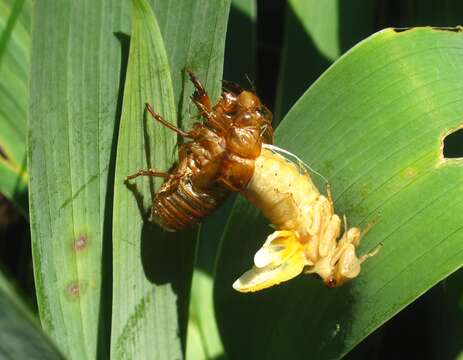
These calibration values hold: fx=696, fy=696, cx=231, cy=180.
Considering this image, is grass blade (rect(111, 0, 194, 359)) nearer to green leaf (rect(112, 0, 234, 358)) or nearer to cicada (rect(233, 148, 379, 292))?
green leaf (rect(112, 0, 234, 358))

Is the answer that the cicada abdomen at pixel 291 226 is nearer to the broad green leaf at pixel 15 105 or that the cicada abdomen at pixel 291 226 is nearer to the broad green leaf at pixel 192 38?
the broad green leaf at pixel 192 38

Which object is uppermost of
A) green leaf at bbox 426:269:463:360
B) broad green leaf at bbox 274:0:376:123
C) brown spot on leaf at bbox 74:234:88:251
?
broad green leaf at bbox 274:0:376:123

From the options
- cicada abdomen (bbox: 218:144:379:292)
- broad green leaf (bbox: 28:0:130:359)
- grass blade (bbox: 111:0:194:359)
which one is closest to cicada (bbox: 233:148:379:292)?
cicada abdomen (bbox: 218:144:379:292)

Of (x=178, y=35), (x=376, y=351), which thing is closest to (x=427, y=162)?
(x=178, y=35)

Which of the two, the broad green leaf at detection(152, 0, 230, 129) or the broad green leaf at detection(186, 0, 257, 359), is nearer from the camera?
the broad green leaf at detection(152, 0, 230, 129)

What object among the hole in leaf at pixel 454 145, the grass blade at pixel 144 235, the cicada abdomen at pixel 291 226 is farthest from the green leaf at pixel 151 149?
the hole in leaf at pixel 454 145

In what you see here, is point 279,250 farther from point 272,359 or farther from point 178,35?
point 178,35
